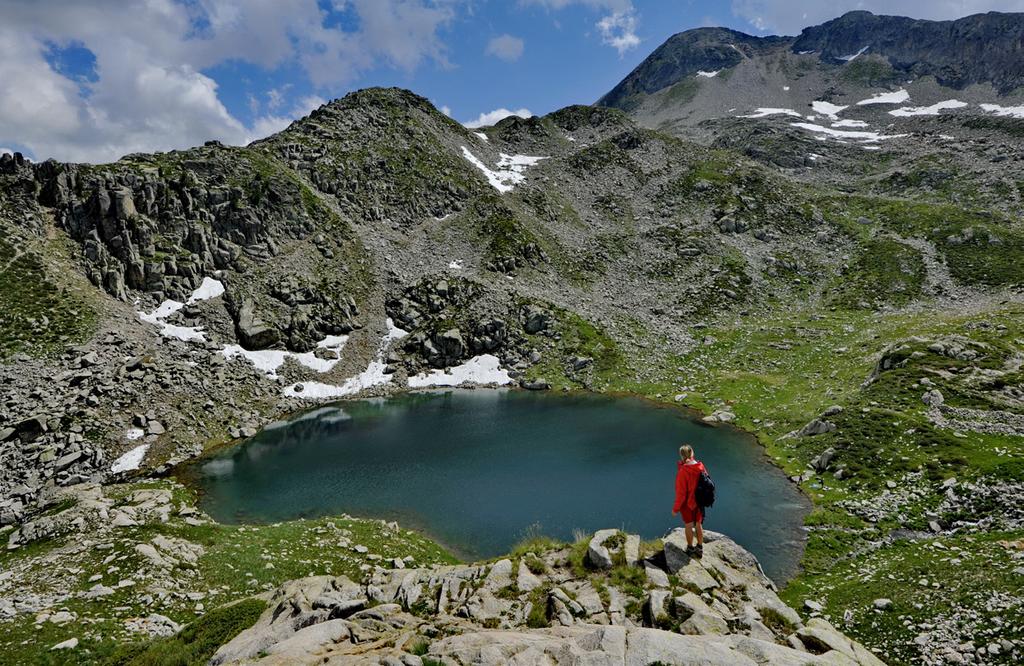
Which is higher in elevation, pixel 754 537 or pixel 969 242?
pixel 969 242

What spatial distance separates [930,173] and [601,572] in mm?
166688

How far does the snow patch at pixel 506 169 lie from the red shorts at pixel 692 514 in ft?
371

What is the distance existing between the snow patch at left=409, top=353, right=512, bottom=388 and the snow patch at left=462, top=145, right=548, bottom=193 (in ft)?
191

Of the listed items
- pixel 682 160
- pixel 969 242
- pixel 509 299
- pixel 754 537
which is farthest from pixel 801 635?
pixel 682 160

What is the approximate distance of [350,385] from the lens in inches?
2859

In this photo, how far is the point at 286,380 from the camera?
69.2m

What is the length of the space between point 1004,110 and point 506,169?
191424mm

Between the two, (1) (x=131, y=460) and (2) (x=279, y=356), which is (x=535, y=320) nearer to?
(2) (x=279, y=356)

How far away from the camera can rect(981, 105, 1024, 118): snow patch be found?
168250 mm

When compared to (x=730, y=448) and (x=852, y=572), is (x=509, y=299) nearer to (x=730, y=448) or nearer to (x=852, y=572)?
(x=730, y=448)

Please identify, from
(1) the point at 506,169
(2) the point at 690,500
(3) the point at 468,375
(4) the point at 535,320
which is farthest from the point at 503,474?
(1) the point at 506,169

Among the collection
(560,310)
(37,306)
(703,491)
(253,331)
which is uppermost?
(37,306)

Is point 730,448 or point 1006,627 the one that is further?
point 730,448

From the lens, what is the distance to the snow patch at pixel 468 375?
75.6m
